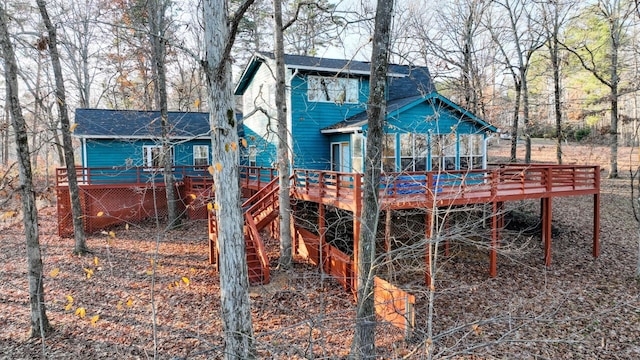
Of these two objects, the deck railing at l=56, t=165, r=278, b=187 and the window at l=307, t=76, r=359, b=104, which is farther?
the deck railing at l=56, t=165, r=278, b=187

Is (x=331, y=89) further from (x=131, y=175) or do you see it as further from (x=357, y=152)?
(x=131, y=175)

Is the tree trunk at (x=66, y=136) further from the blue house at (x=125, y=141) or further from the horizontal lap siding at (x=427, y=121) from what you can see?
the horizontal lap siding at (x=427, y=121)

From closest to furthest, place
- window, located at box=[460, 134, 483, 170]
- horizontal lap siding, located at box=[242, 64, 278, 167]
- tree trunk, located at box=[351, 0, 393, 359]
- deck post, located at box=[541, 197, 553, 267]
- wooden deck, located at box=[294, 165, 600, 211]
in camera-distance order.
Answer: tree trunk, located at box=[351, 0, 393, 359], wooden deck, located at box=[294, 165, 600, 211], deck post, located at box=[541, 197, 553, 267], window, located at box=[460, 134, 483, 170], horizontal lap siding, located at box=[242, 64, 278, 167]

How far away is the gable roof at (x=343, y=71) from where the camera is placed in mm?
13773

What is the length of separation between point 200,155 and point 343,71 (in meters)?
10.1

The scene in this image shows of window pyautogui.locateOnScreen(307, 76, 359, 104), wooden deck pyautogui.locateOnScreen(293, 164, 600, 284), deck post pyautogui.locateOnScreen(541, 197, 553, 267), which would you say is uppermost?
window pyautogui.locateOnScreen(307, 76, 359, 104)

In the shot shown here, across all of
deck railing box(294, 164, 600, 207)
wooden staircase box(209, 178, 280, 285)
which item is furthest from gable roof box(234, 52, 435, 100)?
wooden staircase box(209, 178, 280, 285)

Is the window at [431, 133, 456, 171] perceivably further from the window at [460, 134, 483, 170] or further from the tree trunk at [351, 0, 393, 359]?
the tree trunk at [351, 0, 393, 359]

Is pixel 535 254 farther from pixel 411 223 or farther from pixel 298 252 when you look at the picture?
pixel 298 252

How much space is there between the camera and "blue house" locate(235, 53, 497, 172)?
12.7 m

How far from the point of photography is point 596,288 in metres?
10.1

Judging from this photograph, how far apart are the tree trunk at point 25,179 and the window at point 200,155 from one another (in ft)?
39.0

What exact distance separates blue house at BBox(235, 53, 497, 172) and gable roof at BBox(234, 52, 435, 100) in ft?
0.15

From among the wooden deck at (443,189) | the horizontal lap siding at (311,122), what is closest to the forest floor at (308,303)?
the wooden deck at (443,189)
